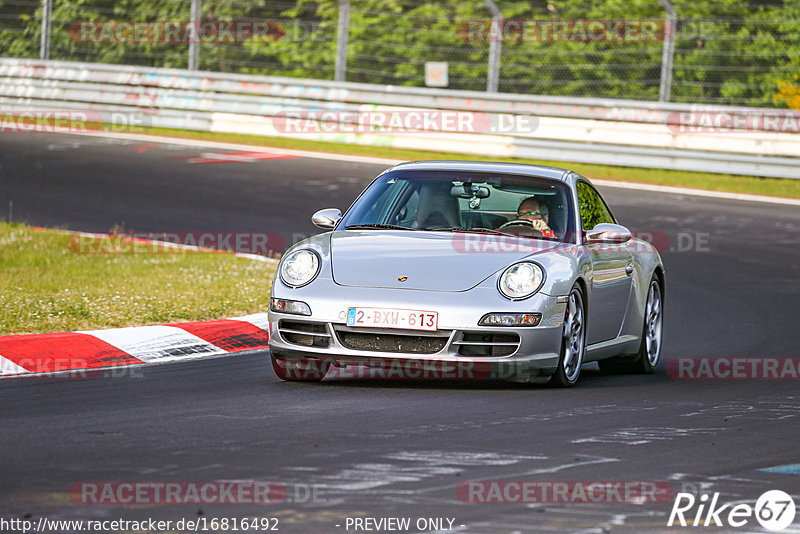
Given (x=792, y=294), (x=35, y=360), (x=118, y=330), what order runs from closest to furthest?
1. (x=35, y=360)
2. (x=118, y=330)
3. (x=792, y=294)

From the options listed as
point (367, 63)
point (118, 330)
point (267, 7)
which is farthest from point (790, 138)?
point (118, 330)

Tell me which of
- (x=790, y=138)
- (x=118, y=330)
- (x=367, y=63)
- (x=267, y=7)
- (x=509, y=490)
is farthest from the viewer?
(x=267, y=7)

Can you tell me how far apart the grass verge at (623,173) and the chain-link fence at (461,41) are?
3.85 feet

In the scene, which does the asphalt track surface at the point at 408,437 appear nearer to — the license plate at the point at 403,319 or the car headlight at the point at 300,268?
the license plate at the point at 403,319

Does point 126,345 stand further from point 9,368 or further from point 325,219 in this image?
point 325,219

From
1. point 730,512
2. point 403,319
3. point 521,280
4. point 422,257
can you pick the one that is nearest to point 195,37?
point 422,257

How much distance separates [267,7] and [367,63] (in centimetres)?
322

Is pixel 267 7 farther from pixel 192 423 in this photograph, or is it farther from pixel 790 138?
pixel 192 423

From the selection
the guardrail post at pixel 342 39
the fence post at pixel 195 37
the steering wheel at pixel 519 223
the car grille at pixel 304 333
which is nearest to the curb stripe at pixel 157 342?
the car grille at pixel 304 333

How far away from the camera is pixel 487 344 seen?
745 centimetres

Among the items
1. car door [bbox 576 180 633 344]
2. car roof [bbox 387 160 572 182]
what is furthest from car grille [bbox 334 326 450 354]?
car roof [bbox 387 160 572 182]

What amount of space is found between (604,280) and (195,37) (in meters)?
15.8

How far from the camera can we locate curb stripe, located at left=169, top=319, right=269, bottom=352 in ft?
30.7

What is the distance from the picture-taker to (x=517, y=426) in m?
6.49
